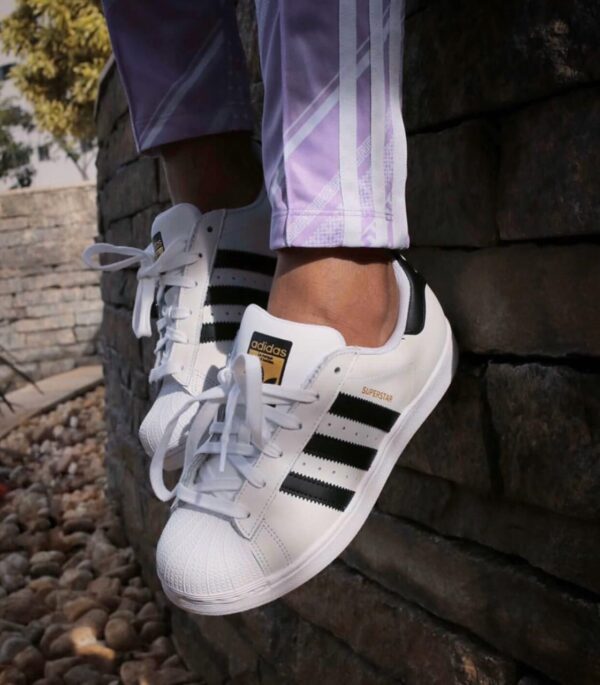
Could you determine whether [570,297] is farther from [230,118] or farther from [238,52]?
[238,52]

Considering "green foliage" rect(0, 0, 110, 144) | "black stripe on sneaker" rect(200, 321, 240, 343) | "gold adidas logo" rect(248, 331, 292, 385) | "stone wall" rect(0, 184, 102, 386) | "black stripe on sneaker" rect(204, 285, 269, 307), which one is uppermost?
"green foliage" rect(0, 0, 110, 144)

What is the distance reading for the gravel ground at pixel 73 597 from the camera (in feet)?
6.50

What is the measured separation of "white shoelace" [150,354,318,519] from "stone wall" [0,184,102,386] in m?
8.23

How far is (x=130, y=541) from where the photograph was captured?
285 cm

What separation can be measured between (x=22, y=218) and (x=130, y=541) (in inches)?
276

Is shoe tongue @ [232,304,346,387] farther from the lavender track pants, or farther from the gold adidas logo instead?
the lavender track pants

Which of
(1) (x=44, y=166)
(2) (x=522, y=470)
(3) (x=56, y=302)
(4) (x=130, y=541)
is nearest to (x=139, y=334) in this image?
(2) (x=522, y=470)

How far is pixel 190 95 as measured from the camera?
4.54 feet

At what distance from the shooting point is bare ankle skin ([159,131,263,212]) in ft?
4.45

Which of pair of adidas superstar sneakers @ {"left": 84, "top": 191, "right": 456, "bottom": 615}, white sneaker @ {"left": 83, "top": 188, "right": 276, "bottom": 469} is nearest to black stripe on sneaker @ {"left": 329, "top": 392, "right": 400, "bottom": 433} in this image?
pair of adidas superstar sneakers @ {"left": 84, "top": 191, "right": 456, "bottom": 615}

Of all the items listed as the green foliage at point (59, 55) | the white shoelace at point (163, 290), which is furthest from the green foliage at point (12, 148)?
the white shoelace at point (163, 290)

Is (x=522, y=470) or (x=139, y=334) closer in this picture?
(x=522, y=470)

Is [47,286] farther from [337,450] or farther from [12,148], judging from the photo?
[12,148]

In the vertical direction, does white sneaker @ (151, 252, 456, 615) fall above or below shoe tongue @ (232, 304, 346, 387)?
below
